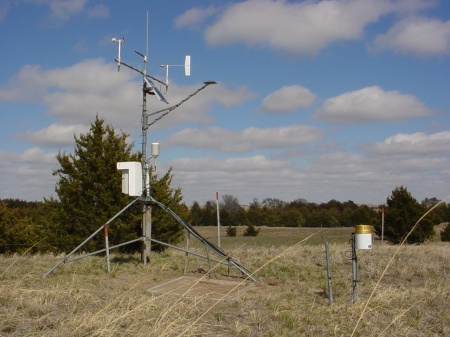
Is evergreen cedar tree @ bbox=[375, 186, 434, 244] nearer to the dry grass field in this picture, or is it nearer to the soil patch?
the dry grass field

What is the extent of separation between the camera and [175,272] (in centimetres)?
1002

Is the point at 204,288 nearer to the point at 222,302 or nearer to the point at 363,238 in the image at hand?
the point at 222,302

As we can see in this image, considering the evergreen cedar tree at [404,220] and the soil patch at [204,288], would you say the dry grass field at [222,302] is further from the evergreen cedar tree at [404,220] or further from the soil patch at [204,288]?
the evergreen cedar tree at [404,220]

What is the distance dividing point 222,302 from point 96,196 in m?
13.4

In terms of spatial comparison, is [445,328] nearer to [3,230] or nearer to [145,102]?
[145,102]

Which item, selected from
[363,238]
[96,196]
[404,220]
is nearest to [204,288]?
[363,238]

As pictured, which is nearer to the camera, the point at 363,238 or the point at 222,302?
the point at 222,302

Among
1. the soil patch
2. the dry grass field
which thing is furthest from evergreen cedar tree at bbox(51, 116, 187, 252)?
the soil patch

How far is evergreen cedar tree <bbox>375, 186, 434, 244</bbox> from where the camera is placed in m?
26.9

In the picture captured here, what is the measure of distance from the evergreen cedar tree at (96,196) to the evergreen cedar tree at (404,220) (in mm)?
13065

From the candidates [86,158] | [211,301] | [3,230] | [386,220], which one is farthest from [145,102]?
[386,220]

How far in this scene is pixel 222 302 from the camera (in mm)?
6887

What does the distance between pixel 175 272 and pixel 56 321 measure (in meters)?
5.11

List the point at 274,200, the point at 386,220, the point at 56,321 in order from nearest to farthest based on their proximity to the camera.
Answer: the point at 56,321, the point at 386,220, the point at 274,200
